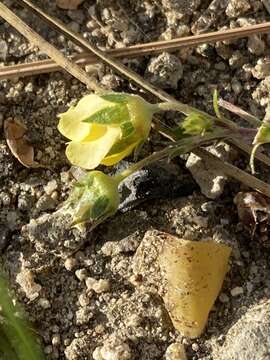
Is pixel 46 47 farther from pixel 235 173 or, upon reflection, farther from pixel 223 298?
pixel 223 298

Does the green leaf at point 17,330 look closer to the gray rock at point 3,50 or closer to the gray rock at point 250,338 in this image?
the gray rock at point 250,338

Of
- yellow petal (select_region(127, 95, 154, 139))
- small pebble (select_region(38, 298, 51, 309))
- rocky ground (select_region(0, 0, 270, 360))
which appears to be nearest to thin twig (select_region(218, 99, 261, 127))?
rocky ground (select_region(0, 0, 270, 360))

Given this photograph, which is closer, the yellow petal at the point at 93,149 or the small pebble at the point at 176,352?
the yellow petal at the point at 93,149

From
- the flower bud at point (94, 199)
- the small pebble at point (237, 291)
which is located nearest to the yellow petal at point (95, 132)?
the flower bud at point (94, 199)

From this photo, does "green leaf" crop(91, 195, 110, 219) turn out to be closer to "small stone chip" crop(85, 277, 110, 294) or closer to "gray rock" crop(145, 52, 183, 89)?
"small stone chip" crop(85, 277, 110, 294)

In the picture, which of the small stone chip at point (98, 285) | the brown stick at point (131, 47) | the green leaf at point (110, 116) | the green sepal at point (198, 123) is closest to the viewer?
the green leaf at point (110, 116)

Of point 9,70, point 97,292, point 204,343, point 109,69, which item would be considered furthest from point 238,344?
point 9,70
